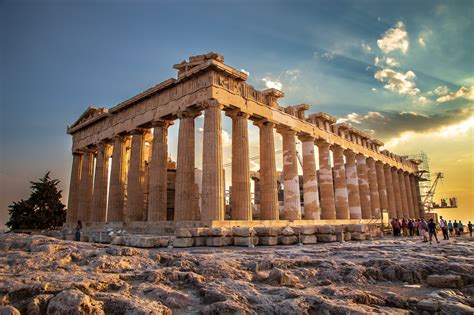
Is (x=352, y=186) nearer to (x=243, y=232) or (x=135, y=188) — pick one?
(x=135, y=188)

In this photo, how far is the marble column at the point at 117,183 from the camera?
2495cm

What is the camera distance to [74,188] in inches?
1209

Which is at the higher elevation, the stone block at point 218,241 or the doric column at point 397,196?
the doric column at point 397,196

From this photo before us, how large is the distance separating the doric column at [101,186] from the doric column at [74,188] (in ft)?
14.3

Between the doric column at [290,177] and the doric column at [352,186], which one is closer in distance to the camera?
the doric column at [290,177]

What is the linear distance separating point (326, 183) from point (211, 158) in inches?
539

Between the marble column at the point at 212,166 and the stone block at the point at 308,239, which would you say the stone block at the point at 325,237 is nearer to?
the stone block at the point at 308,239

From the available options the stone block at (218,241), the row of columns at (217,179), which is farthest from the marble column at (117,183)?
the stone block at (218,241)

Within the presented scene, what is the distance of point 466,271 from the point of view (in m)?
6.74

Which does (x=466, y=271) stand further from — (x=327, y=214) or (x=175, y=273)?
(x=327, y=214)

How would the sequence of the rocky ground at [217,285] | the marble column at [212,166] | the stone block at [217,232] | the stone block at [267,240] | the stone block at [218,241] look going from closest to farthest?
the rocky ground at [217,285], the stone block at [218,241], the stone block at [217,232], the stone block at [267,240], the marble column at [212,166]

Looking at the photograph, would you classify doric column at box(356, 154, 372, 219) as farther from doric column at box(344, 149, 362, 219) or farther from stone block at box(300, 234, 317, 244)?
stone block at box(300, 234, 317, 244)

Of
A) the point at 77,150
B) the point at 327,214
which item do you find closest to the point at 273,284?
the point at 327,214

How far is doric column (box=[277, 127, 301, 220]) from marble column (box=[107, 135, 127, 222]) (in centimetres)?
1298
